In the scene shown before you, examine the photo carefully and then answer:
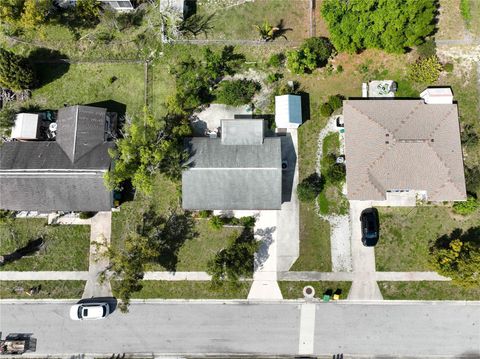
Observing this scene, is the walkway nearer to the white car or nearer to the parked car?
the white car

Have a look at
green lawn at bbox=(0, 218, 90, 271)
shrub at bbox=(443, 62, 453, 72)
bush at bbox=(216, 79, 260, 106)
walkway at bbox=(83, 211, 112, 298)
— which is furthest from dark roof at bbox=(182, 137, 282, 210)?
shrub at bbox=(443, 62, 453, 72)

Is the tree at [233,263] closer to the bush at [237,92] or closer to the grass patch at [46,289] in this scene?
the grass patch at [46,289]

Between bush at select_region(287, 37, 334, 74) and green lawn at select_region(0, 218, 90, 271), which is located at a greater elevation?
bush at select_region(287, 37, 334, 74)

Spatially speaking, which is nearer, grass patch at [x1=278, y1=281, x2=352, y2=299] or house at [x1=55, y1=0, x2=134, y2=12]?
grass patch at [x1=278, y1=281, x2=352, y2=299]

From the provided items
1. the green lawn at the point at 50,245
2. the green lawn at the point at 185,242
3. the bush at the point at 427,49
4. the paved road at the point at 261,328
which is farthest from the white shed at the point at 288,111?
the green lawn at the point at 50,245

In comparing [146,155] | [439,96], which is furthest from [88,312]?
[439,96]

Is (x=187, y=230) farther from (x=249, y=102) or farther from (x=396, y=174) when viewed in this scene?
(x=396, y=174)

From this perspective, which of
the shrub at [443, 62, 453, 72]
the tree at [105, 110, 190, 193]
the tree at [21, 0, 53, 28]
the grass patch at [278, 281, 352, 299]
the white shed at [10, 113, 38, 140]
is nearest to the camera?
the tree at [105, 110, 190, 193]
